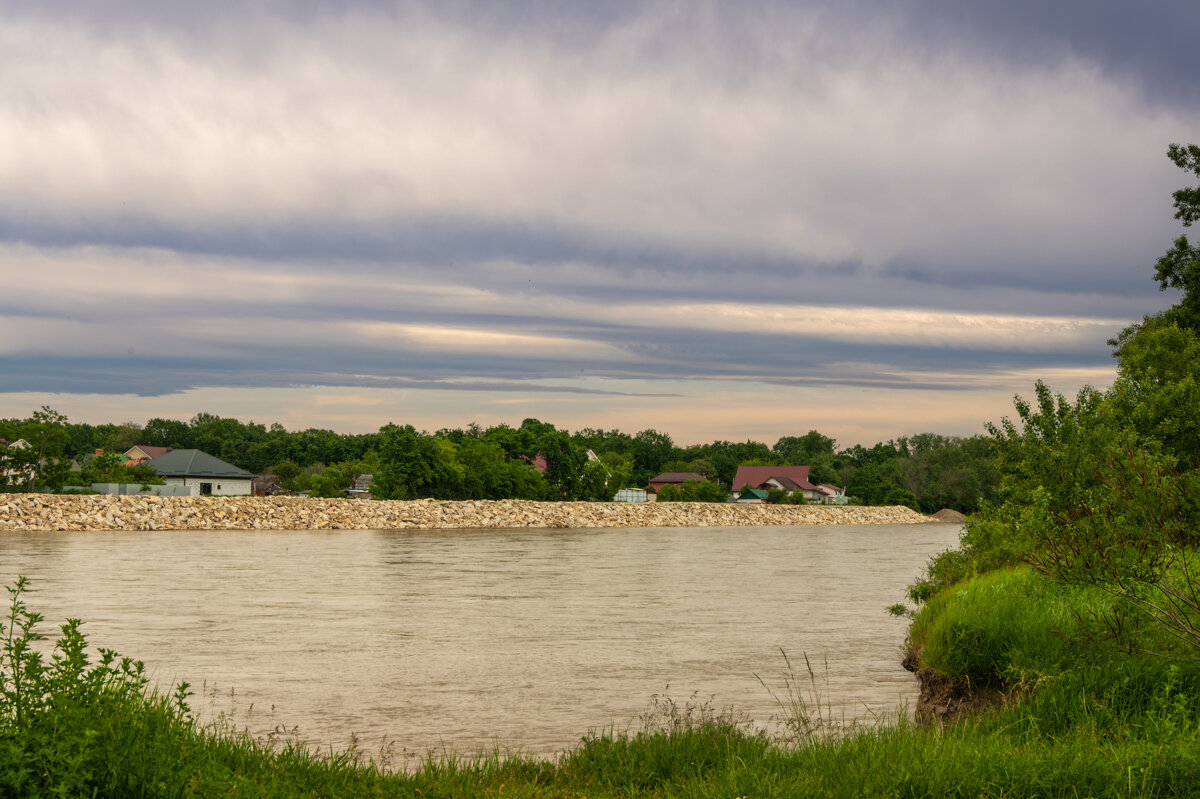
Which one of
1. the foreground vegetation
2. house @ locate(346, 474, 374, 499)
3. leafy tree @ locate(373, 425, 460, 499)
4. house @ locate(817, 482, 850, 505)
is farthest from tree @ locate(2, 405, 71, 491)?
house @ locate(817, 482, 850, 505)

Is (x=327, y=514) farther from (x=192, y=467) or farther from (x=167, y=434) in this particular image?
(x=167, y=434)

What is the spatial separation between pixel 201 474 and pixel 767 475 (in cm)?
8442

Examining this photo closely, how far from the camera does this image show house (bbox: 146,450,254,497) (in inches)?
3971

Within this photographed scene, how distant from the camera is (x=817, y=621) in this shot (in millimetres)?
20656

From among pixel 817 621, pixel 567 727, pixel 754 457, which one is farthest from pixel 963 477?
pixel 567 727

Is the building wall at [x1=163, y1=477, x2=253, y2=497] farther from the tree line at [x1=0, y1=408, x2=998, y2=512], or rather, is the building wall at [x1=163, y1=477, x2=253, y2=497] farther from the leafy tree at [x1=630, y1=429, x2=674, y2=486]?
the leafy tree at [x1=630, y1=429, x2=674, y2=486]

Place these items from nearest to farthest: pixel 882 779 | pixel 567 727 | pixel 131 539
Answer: pixel 882 779 < pixel 567 727 < pixel 131 539

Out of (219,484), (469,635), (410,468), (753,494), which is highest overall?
(410,468)

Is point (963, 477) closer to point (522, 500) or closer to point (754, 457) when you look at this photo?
point (754, 457)

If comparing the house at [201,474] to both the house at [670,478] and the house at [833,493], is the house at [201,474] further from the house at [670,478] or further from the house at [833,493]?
the house at [833,493]

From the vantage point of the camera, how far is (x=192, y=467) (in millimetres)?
102812

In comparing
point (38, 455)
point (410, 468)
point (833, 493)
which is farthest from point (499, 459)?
point (833, 493)

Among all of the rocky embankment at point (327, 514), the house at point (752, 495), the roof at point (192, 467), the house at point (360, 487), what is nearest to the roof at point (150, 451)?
the house at point (360, 487)

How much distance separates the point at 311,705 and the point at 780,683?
253 inches
